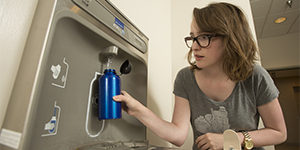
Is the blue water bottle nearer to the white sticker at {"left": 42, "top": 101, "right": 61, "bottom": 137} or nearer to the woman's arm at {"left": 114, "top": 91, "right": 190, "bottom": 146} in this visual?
the woman's arm at {"left": 114, "top": 91, "right": 190, "bottom": 146}

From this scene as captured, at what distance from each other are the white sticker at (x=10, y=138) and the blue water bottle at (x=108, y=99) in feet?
0.66

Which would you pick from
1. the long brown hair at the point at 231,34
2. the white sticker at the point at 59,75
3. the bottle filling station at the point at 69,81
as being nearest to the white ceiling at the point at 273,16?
the long brown hair at the point at 231,34

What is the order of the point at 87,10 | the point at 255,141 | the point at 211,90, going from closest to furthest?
the point at 87,10
the point at 255,141
the point at 211,90

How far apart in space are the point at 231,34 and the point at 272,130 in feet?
1.46

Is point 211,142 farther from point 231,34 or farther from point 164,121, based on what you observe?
point 231,34

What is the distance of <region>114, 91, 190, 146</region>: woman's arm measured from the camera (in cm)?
53

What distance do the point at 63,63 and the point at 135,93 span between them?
0.35 meters

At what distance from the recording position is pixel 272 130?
63 centimetres

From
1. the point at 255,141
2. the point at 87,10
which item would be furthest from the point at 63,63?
the point at 255,141

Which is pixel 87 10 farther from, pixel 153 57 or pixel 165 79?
pixel 165 79

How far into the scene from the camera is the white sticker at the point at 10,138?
0.29 m

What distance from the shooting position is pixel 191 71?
0.81m

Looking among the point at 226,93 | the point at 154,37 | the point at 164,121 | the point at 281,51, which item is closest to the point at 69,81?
the point at 164,121

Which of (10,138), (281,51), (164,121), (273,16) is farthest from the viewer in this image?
(281,51)
